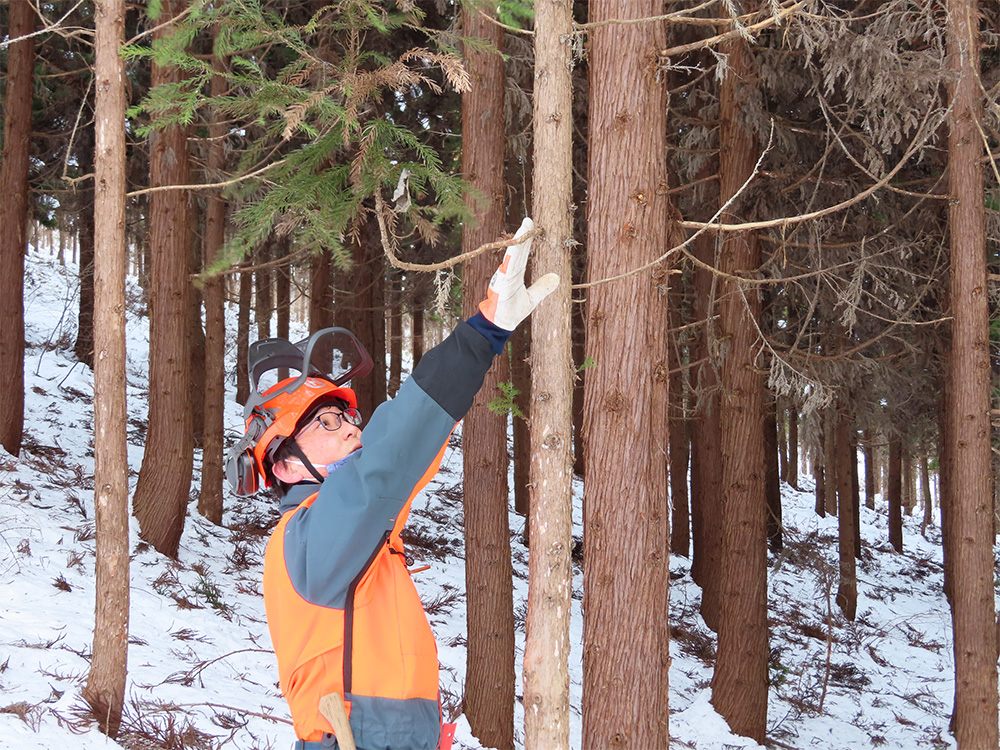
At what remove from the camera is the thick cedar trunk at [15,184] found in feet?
34.6

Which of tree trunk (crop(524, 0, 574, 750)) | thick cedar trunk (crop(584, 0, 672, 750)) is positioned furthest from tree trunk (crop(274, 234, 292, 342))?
Answer: tree trunk (crop(524, 0, 574, 750))

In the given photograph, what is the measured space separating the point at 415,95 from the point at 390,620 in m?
10.3

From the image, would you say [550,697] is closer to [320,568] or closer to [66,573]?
[320,568]

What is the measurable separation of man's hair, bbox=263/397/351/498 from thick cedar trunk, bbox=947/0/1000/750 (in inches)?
266

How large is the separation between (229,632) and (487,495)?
2.79 meters

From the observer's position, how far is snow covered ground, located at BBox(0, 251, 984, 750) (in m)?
5.59

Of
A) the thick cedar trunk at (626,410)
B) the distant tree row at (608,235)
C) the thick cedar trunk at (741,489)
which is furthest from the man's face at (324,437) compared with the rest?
the thick cedar trunk at (741,489)

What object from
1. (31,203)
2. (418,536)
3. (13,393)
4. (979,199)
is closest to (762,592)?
(979,199)

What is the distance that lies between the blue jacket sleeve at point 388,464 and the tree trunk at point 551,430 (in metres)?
0.70

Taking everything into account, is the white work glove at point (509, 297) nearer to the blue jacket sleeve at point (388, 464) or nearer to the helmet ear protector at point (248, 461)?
the blue jacket sleeve at point (388, 464)

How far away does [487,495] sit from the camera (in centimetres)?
671

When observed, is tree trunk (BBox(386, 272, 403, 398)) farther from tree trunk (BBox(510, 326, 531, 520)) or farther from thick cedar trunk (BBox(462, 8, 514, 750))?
thick cedar trunk (BBox(462, 8, 514, 750))

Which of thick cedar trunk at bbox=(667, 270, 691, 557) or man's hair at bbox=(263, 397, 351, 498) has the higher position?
man's hair at bbox=(263, 397, 351, 498)

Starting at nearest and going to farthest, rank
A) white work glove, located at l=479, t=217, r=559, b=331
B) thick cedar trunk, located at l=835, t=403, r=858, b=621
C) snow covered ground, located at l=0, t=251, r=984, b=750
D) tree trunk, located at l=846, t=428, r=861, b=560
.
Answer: white work glove, located at l=479, t=217, r=559, b=331, snow covered ground, located at l=0, t=251, r=984, b=750, thick cedar trunk, located at l=835, t=403, r=858, b=621, tree trunk, located at l=846, t=428, r=861, b=560
